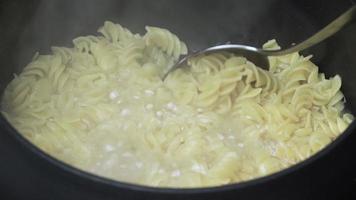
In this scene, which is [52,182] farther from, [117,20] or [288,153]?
[117,20]

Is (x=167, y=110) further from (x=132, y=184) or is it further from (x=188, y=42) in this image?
(x=132, y=184)

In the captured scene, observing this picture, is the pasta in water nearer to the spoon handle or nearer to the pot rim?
the spoon handle

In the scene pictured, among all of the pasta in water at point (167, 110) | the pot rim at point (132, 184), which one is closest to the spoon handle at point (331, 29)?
the pasta in water at point (167, 110)

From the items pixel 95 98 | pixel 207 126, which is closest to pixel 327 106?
pixel 207 126

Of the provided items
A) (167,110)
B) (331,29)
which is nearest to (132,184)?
(167,110)

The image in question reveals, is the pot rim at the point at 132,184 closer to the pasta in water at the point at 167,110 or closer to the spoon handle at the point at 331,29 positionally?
the pasta in water at the point at 167,110
